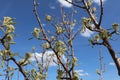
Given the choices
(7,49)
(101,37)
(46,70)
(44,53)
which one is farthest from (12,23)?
(44,53)

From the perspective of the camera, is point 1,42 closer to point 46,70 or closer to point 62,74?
point 62,74

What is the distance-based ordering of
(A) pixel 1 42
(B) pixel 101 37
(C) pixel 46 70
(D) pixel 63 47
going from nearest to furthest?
(A) pixel 1 42, (B) pixel 101 37, (D) pixel 63 47, (C) pixel 46 70

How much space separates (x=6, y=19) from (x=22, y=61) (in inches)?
32.5

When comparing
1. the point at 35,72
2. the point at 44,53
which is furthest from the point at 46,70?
the point at 35,72

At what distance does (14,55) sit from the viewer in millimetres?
4965

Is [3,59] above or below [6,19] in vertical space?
below

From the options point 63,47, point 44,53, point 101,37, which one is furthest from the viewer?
point 44,53

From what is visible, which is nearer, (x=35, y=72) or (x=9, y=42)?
(x=9, y=42)

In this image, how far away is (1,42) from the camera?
4.96 metres

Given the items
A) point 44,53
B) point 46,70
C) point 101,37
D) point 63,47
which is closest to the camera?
point 101,37

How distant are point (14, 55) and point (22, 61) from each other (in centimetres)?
24

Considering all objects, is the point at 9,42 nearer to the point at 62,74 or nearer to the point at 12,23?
the point at 12,23

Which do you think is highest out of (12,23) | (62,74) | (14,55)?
(12,23)

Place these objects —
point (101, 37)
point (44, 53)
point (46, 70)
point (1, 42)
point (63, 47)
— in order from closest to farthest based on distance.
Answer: point (1, 42) → point (101, 37) → point (63, 47) → point (46, 70) → point (44, 53)
